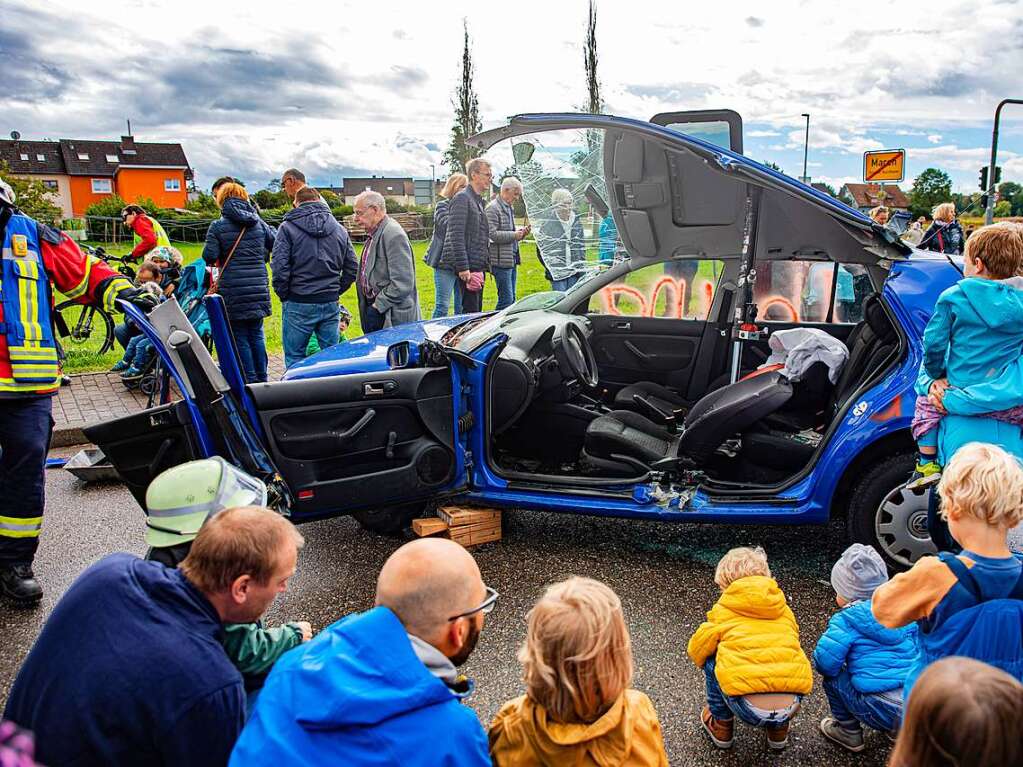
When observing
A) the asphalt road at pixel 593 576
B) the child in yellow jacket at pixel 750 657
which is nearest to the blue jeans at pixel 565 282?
the asphalt road at pixel 593 576

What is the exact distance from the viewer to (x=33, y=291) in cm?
396

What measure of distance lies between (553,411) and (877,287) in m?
1.87

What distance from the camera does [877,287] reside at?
4.32 m

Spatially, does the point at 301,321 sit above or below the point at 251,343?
above

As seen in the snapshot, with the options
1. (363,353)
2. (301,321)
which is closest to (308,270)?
(301,321)

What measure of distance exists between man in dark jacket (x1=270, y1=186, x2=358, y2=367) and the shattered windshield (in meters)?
2.01

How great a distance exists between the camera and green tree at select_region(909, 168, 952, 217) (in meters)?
38.7

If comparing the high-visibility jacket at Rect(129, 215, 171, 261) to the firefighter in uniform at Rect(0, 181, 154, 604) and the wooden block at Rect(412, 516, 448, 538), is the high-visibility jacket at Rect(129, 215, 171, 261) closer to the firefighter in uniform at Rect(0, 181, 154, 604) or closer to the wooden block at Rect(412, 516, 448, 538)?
the firefighter in uniform at Rect(0, 181, 154, 604)

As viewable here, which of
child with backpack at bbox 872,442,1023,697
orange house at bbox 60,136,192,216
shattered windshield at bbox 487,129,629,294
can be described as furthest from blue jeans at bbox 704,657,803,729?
orange house at bbox 60,136,192,216

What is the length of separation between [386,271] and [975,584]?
5.67 m

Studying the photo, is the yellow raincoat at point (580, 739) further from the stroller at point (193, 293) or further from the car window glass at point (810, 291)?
the stroller at point (193, 293)

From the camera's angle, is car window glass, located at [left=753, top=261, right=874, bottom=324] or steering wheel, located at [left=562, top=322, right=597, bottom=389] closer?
car window glass, located at [left=753, top=261, right=874, bottom=324]

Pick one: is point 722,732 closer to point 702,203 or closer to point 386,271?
point 702,203

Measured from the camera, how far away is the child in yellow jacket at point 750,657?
264cm
